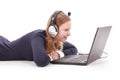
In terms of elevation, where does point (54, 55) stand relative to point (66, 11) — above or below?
below

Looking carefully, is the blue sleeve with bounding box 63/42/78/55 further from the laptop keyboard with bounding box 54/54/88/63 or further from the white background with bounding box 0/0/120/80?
the white background with bounding box 0/0/120/80

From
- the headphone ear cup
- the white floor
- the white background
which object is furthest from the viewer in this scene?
the white background

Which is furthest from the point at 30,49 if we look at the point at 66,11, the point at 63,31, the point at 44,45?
the point at 66,11

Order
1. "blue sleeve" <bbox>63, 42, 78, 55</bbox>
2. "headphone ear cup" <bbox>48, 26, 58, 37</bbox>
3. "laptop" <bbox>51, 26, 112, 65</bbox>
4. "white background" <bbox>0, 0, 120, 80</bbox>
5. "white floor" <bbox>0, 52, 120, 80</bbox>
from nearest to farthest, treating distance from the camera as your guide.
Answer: "white floor" <bbox>0, 52, 120, 80</bbox>, "laptop" <bbox>51, 26, 112, 65</bbox>, "headphone ear cup" <bbox>48, 26, 58, 37</bbox>, "blue sleeve" <bbox>63, 42, 78, 55</bbox>, "white background" <bbox>0, 0, 120, 80</bbox>

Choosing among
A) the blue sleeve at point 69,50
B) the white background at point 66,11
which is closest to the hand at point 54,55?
the blue sleeve at point 69,50

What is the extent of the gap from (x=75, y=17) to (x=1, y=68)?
100 centimetres

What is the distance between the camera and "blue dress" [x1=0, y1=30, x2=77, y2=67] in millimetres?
1496

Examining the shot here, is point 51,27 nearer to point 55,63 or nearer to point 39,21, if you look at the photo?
point 55,63

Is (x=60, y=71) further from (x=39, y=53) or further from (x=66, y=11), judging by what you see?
(x=66, y=11)

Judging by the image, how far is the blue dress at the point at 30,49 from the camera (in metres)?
1.50

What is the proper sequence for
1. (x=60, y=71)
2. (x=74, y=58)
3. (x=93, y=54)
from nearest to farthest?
(x=60, y=71) < (x=93, y=54) < (x=74, y=58)

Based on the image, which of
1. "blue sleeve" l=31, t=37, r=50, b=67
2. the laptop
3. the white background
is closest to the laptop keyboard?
the laptop

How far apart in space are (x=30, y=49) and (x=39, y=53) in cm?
17

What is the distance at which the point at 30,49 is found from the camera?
1.65 meters
